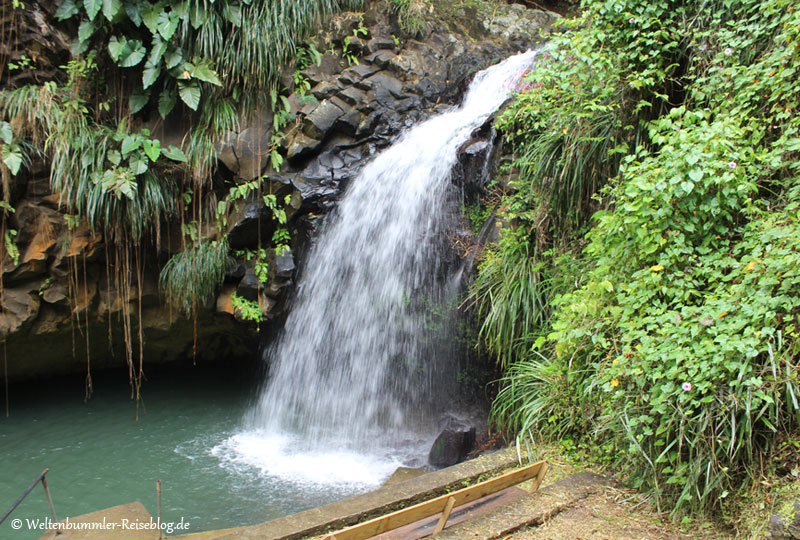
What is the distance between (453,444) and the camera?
184 inches

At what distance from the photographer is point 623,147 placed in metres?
4.00

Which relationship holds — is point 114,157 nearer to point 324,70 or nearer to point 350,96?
point 324,70

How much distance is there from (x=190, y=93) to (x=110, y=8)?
1.27 m

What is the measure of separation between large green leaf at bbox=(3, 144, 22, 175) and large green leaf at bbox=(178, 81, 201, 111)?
1885mm

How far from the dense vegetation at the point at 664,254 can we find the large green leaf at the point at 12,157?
5.17 m

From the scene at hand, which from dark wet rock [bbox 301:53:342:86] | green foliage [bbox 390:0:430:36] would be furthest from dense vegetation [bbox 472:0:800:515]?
green foliage [bbox 390:0:430:36]

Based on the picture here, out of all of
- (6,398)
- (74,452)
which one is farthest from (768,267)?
(6,398)

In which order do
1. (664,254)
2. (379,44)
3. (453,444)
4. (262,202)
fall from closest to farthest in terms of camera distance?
(664,254) < (453,444) < (262,202) < (379,44)

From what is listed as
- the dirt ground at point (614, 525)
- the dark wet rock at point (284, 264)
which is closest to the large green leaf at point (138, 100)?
the dark wet rock at point (284, 264)

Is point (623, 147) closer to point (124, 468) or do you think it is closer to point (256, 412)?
point (256, 412)

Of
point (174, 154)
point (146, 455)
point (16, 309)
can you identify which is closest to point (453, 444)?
point (146, 455)

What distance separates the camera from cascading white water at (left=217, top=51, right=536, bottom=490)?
5.59 meters

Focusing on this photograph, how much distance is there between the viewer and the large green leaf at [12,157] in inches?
228

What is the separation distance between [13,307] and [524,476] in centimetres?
636
